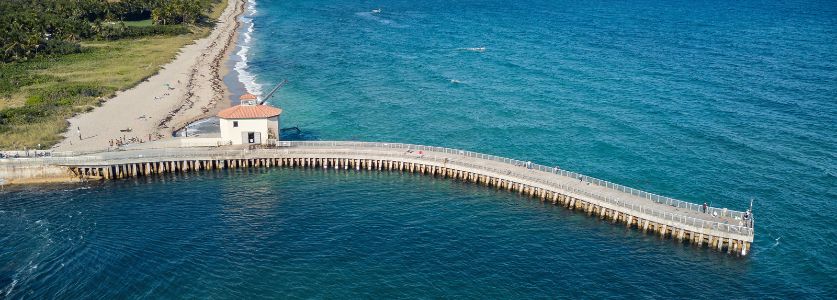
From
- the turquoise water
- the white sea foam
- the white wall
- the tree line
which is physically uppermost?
the tree line

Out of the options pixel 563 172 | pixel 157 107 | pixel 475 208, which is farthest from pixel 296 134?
pixel 563 172

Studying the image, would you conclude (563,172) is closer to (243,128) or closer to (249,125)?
(249,125)

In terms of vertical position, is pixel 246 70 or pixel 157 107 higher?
pixel 246 70

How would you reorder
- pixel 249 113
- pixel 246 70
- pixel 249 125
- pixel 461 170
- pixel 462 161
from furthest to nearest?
pixel 246 70
pixel 249 125
pixel 249 113
pixel 462 161
pixel 461 170

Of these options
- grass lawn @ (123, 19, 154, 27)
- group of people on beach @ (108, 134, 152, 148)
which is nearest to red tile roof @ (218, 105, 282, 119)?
group of people on beach @ (108, 134, 152, 148)

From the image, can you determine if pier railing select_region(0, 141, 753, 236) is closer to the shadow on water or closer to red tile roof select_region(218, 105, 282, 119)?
red tile roof select_region(218, 105, 282, 119)

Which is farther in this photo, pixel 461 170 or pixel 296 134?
pixel 296 134

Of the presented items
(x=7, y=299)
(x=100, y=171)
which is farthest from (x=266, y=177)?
(x=7, y=299)
